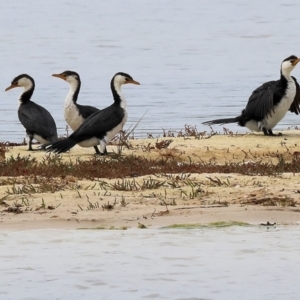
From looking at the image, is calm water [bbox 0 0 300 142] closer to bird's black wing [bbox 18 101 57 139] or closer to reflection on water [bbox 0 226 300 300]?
bird's black wing [bbox 18 101 57 139]

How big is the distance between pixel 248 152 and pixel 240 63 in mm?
21366

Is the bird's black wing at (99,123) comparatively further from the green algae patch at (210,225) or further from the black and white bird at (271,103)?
the green algae patch at (210,225)

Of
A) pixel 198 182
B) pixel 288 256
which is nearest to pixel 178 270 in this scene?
pixel 288 256

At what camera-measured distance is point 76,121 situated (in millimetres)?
17500

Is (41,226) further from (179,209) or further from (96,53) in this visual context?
(96,53)

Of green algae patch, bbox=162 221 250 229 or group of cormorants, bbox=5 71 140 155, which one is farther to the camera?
group of cormorants, bbox=5 71 140 155

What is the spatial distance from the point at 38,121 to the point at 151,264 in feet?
26.1

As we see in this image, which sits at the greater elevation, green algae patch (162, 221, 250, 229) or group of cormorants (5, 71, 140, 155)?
group of cormorants (5, 71, 140, 155)

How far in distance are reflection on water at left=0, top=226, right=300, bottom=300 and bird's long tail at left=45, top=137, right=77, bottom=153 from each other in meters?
5.05

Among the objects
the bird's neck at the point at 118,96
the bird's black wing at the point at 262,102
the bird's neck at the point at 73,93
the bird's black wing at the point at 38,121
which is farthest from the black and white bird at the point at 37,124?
the bird's black wing at the point at 262,102

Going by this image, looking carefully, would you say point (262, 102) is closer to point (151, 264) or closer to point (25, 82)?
point (25, 82)

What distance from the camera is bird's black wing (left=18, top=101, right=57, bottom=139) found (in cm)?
1703

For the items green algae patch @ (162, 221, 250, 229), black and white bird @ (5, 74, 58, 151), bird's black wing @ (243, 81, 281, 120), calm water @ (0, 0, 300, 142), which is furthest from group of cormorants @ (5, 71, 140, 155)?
green algae patch @ (162, 221, 250, 229)

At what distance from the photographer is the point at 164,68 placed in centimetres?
3553
